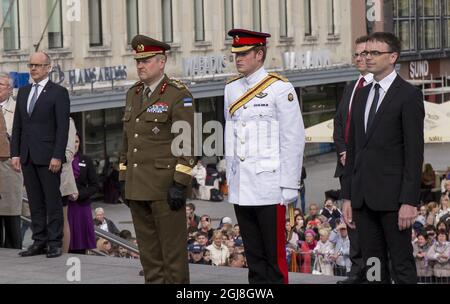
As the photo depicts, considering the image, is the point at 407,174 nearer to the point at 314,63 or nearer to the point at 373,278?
the point at 373,278

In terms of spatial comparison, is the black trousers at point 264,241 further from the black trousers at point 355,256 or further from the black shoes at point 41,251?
the black shoes at point 41,251

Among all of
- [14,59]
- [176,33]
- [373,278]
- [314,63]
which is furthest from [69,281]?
[314,63]

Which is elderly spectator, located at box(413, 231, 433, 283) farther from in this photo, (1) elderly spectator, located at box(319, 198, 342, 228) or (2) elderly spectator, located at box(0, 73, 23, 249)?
(1) elderly spectator, located at box(319, 198, 342, 228)

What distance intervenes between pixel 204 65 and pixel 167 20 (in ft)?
6.16

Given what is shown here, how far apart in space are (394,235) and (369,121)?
0.79 m

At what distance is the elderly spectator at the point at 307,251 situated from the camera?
1625cm

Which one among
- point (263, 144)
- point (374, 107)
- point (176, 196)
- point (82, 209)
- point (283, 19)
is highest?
point (283, 19)

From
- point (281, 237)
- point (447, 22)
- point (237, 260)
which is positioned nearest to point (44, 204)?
point (237, 260)

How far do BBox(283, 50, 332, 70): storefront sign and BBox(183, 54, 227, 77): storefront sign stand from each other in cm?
553

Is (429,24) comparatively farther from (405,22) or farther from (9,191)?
(9,191)

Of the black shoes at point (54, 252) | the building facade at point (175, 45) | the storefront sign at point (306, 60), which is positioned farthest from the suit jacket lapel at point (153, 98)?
the storefront sign at point (306, 60)

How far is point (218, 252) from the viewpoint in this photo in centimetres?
1622

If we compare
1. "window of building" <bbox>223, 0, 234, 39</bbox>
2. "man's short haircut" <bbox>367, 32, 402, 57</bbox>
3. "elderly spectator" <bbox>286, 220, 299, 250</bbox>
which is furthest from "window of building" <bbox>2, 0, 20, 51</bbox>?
"man's short haircut" <bbox>367, 32, 402, 57</bbox>
